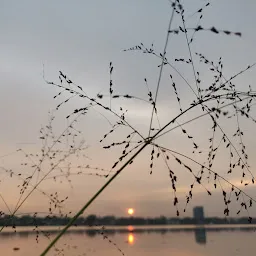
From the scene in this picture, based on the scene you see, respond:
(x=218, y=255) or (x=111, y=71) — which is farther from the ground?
(x=111, y=71)

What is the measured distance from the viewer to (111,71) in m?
2.02

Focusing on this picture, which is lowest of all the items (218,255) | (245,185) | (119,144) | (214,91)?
(218,255)

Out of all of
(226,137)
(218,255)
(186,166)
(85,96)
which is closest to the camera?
(186,166)

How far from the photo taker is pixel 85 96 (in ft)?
6.55

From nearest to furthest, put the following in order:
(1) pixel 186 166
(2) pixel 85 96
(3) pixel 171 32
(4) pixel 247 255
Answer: (3) pixel 171 32
(1) pixel 186 166
(2) pixel 85 96
(4) pixel 247 255

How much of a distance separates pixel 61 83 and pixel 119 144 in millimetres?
432

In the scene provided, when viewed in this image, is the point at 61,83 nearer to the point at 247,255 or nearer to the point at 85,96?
the point at 85,96

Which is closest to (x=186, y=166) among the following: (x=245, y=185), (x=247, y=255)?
(x=245, y=185)

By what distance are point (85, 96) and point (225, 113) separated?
0.72m

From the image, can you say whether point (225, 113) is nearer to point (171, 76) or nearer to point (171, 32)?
point (171, 32)

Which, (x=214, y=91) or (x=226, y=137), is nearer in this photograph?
(x=214, y=91)

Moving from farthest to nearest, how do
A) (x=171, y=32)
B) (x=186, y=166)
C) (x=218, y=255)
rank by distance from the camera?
1. (x=218, y=255)
2. (x=186, y=166)
3. (x=171, y=32)

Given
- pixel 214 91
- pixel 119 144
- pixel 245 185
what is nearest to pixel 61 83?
pixel 119 144

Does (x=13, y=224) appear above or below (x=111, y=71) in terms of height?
below
